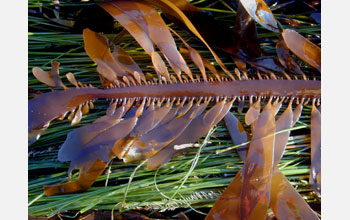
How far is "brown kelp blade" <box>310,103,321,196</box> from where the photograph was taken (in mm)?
718

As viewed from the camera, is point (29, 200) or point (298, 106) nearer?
point (298, 106)

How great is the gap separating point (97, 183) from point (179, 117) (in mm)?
334

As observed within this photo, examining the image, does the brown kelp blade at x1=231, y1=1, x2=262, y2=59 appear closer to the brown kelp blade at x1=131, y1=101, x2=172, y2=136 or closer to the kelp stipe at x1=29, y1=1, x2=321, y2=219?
the kelp stipe at x1=29, y1=1, x2=321, y2=219

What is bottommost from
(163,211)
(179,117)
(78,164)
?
(163,211)

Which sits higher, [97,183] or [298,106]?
[298,106]

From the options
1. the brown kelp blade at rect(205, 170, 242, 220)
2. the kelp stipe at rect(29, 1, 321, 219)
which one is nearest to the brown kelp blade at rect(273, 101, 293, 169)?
the kelp stipe at rect(29, 1, 321, 219)

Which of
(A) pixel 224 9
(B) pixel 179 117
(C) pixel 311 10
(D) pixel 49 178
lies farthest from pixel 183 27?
(D) pixel 49 178

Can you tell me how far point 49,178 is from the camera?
0.87 metres

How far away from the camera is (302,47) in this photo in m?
0.72

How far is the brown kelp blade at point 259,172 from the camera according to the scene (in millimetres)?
704

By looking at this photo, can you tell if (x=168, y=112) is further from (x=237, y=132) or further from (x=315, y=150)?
(x=315, y=150)

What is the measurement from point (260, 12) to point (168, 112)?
0.36m

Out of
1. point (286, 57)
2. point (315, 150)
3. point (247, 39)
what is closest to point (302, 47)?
point (286, 57)

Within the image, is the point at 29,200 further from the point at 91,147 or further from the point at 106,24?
the point at 106,24
